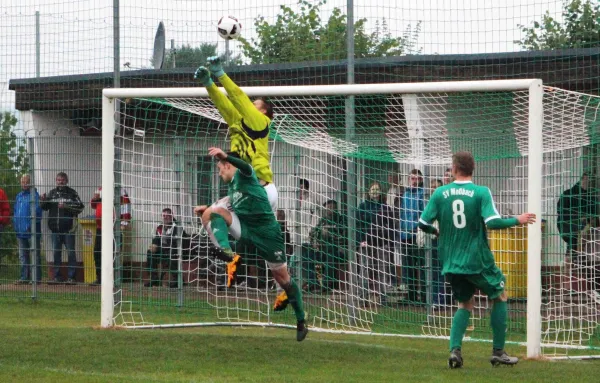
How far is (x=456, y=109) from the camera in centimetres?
1398

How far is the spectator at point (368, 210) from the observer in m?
14.3

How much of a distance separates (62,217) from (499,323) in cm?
926

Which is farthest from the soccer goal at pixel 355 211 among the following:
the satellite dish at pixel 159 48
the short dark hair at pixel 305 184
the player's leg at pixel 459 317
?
the player's leg at pixel 459 317

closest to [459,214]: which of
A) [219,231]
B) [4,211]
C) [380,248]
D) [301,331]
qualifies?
[301,331]

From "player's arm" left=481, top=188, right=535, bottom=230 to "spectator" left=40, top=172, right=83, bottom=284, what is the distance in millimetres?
9123

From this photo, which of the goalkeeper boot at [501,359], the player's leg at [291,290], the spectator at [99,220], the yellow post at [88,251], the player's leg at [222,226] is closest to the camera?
the goalkeeper boot at [501,359]

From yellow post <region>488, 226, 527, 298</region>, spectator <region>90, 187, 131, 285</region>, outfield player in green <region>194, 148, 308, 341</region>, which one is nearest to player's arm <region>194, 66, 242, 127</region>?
outfield player in green <region>194, 148, 308, 341</region>

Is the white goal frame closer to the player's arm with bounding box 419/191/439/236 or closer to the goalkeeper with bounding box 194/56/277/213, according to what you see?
the goalkeeper with bounding box 194/56/277/213

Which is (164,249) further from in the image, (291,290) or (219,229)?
(291,290)

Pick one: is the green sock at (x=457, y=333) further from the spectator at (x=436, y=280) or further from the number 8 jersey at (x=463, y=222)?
the spectator at (x=436, y=280)

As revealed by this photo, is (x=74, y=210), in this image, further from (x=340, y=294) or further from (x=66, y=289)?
(x=340, y=294)

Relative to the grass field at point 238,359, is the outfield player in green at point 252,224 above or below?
above

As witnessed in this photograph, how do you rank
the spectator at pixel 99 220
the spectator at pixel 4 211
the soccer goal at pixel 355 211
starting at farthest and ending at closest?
1. the spectator at pixel 4 211
2. the spectator at pixel 99 220
3. the soccer goal at pixel 355 211

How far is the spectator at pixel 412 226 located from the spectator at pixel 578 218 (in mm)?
1892
